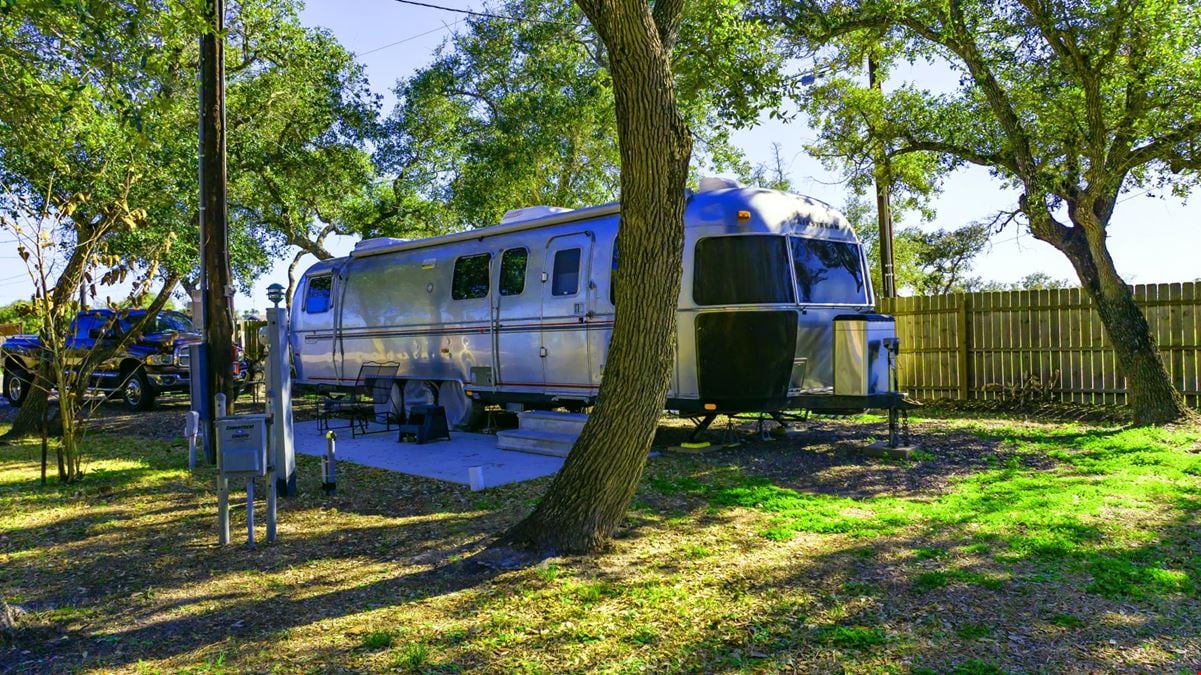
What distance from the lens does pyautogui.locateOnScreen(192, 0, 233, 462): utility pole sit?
9.11 meters

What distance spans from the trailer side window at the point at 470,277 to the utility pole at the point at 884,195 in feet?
20.1

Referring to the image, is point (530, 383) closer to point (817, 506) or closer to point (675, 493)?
point (675, 493)

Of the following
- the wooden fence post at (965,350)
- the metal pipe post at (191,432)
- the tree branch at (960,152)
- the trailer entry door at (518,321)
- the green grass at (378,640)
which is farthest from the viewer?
the wooden fence post at (965,350)

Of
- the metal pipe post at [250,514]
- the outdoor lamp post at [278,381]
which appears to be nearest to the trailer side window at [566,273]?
the outdoor lamp post at [278,381]

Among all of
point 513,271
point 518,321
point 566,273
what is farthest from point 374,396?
point 566,273

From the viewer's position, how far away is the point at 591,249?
31.3ft

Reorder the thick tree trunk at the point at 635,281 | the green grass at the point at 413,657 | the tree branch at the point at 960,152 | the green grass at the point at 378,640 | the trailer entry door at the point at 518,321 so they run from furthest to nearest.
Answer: the tree branch at the point at 960,152 < the trailer entry door at the point at 518,321 < the thick tree trunk at the point at 635,281 < the green grass at the point at 378,640 < the green grass at the point at 413,657

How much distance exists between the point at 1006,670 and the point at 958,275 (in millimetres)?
36362

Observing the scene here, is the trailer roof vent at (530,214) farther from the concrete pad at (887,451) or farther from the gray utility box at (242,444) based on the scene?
the gray utility box at (242,444)

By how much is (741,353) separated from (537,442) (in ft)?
7.89

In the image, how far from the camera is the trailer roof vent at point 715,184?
921cm

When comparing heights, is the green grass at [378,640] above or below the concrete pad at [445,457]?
below

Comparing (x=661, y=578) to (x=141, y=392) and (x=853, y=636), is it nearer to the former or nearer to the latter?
(x=853, y=636)

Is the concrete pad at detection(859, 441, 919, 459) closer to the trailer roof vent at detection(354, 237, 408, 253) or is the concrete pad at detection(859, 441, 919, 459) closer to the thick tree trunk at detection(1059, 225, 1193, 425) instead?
the thick tree trunk at detection(1059, 225, 1193, 425)
